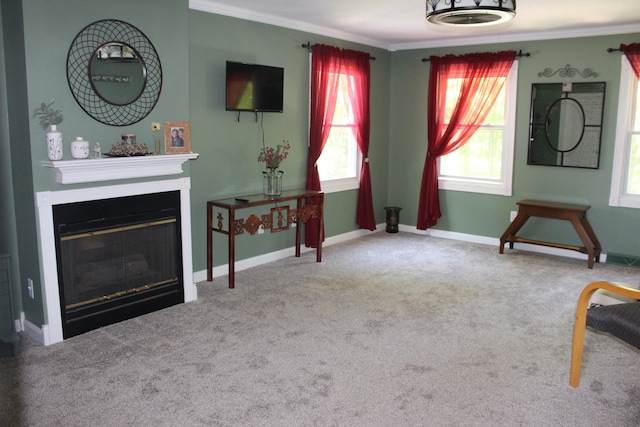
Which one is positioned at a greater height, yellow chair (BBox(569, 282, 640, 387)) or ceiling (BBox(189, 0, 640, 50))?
ceiling (BBox(189, 0, 640, 50))

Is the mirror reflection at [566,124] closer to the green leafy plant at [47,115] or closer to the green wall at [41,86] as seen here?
the green wall at [41,86]

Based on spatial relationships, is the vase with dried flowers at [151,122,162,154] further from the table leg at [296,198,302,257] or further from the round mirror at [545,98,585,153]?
the round mirror at [545,98,585,153]

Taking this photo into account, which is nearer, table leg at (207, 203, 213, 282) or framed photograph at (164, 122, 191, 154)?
framed photograph at (164, 122, 191, 154)

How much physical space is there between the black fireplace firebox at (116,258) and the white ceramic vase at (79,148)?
313 millimetres

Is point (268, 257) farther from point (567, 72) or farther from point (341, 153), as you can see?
point (567, 72)

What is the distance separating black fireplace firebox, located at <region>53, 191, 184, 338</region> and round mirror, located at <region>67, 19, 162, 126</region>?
61 centimetres

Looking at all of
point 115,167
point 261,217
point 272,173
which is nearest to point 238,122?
point 272,173

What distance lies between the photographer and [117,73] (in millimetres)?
3545

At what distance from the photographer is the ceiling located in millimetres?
4352

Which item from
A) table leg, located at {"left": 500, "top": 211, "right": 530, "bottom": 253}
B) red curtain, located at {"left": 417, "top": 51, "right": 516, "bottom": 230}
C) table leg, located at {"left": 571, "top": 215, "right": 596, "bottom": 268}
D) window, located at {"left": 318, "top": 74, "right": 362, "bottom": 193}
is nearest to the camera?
table leg, located at {"left": 571, "top": 215, "right": 596, "bottom": 268}

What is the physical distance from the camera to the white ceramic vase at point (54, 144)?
319 cm

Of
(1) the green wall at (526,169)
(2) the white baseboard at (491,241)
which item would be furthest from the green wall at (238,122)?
(2) the white baseboard at (491,241)

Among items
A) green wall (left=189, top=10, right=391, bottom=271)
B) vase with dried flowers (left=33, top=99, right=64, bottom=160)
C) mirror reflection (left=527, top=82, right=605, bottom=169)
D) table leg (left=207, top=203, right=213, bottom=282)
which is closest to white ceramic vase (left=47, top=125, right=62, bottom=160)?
vase with dried flowers (left=33, top=99, right=64, bottom=160)

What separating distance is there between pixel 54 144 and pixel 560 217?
454cm
